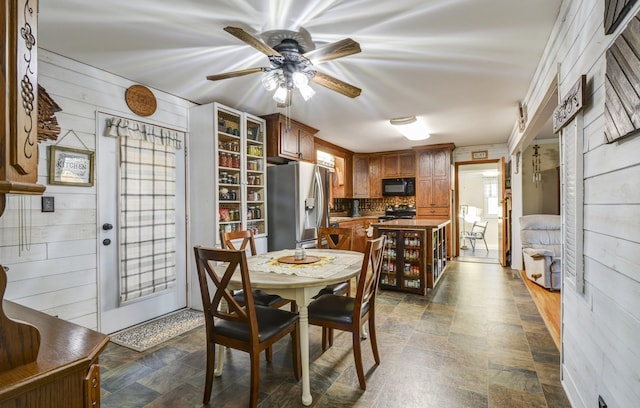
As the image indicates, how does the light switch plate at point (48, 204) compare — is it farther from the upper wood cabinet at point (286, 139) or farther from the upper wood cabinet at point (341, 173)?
the upper wood cabinet at point (341, 173)

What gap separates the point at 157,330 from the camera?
288 centimetres

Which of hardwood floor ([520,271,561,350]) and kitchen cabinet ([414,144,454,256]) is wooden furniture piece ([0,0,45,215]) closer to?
hardwood floor ([520,271,561,350])

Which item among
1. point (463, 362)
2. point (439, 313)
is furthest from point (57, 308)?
point (439, 313)

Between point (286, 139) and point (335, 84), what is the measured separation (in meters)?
1.93

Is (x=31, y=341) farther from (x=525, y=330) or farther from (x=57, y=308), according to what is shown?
(x=525, y=330)

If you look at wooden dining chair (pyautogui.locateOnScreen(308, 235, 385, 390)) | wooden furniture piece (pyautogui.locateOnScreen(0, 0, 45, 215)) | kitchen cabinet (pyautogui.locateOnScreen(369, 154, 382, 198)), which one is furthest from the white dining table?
kitchen cabinet (pyautogui.locateOnScreen(369, 154, 382, 198))

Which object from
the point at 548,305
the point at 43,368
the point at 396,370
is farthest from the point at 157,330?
the point at 548,305

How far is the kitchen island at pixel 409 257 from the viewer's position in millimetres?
3857

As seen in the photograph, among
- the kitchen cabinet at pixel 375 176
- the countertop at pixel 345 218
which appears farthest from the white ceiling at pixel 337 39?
the kitchen cabinet at pixel 375 176

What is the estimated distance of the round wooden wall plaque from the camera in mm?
2932

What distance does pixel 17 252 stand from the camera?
88.4 inches

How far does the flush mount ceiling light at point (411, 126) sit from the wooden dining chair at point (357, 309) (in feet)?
8.19

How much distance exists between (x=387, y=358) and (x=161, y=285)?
2.36 m

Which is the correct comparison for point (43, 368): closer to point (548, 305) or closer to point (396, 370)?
point (396, 370)
